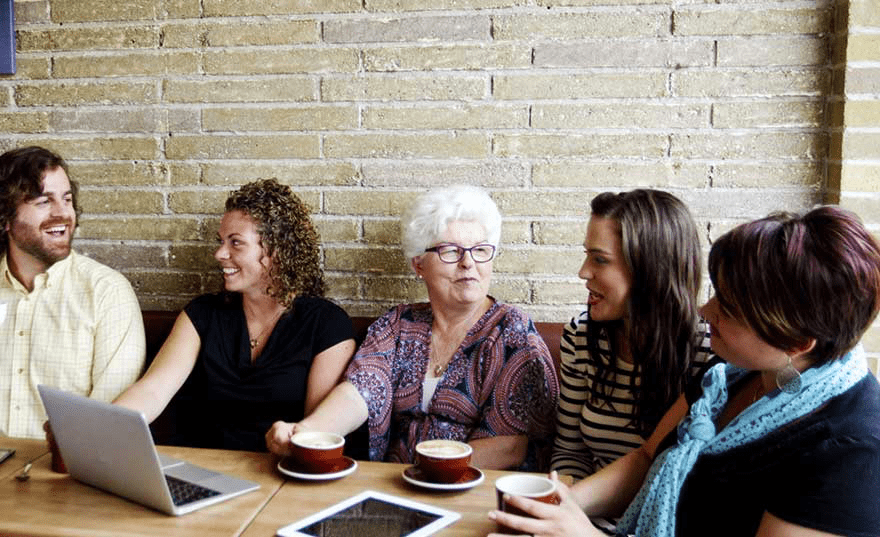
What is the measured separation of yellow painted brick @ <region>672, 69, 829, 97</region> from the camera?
229 centimetres

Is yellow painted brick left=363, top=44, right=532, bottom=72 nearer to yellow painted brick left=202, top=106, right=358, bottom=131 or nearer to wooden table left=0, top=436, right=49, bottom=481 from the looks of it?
yellow painted brick left=202, top=106, right=358, bottom=131

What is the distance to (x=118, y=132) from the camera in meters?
2.73

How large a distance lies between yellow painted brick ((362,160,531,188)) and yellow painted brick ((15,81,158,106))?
796mm

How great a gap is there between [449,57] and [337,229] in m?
0.64

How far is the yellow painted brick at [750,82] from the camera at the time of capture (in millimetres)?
2295

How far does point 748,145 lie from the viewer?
235cm

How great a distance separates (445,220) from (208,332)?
765 mm

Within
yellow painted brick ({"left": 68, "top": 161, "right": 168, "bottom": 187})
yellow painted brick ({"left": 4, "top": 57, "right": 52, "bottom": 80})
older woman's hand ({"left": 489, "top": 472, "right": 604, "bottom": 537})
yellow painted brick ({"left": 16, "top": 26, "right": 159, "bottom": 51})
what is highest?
yellow painted brick ({"left": 16, "top": 26, "right": 159, "bottom": 51})

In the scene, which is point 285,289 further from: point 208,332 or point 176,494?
point 176,494

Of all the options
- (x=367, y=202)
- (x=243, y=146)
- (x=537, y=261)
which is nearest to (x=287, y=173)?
(x=243, y=146)

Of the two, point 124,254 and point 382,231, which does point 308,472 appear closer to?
point 382,231

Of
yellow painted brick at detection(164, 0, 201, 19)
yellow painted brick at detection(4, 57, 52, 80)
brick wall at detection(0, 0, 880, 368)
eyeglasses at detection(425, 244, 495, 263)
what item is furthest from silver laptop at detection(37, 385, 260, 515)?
yellow painted brick at detection(4, 57, 52, 80)

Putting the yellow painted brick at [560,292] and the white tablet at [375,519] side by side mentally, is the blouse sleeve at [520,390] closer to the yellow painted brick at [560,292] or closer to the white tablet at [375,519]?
the yellow painted brick at [560,292]

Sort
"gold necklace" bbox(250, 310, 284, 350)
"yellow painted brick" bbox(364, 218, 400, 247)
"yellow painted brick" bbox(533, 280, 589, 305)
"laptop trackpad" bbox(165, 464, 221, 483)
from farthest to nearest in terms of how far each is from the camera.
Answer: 1. "yellow painted brick" bbox(364, 218, 400, 247)
2. "yellow painted brick" bbox(533, 280, 589, 305)
3. "gold necklace" bbox(250, 310, 284, 350)
4. "laptop trackpad" bbox(165, 464, 221, 483)
